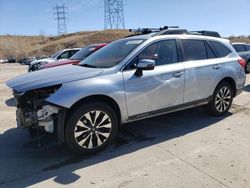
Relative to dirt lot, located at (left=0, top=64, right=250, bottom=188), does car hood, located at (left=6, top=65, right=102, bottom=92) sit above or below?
above

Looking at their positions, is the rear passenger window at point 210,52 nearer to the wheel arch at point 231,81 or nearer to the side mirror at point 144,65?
the wheel arch at point 231,81

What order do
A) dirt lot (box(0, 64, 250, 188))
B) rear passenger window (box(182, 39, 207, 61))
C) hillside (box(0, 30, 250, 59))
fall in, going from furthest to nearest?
hillside (box(0, 30, 250, 59)) < rear passenger window (box(182, 39, 207, 61)) < dirt lot (box(0, 64, 250, 188))

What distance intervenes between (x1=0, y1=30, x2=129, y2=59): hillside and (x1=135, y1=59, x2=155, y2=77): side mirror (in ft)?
195

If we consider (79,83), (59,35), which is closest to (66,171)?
(79,83)

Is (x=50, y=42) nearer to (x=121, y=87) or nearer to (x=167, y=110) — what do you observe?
(x=167, y=110)

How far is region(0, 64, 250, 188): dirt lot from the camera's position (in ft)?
12.8

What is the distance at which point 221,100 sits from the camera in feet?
21.1

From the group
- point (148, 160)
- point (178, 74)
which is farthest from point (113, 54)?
point (148, 160)

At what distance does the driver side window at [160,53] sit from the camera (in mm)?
5188

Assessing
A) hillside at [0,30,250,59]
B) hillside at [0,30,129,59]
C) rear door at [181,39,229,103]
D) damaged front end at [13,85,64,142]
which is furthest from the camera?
hillside at [0,30,129,59]

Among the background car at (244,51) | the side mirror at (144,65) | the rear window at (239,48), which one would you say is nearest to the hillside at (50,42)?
the background car at (244,51)

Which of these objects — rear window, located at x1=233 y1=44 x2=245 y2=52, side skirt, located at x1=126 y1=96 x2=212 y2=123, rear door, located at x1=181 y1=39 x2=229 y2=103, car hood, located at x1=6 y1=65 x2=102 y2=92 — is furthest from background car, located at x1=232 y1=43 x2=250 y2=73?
car hood, located at x1=6 y1=65 x2=102 y2=92

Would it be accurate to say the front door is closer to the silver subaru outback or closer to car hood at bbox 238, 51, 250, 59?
the silver subaru outback

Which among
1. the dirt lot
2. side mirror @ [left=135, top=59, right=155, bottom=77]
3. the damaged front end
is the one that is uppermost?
side mirror @ [left=135, top=59, right=155, bottom=77]
